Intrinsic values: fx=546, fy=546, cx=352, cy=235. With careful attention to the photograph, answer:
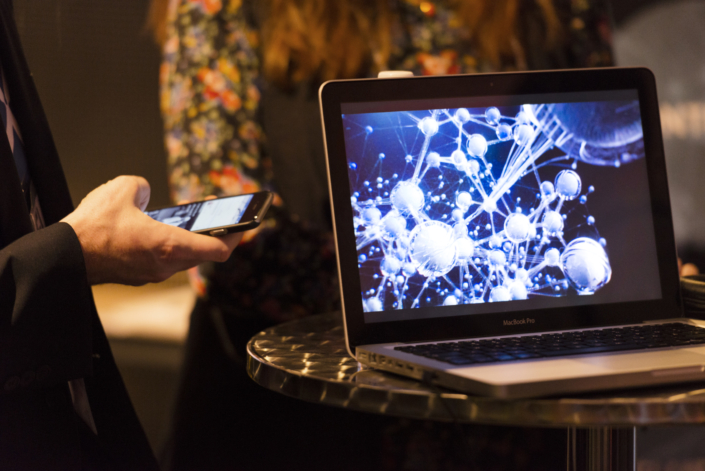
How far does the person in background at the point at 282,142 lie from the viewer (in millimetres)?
1084

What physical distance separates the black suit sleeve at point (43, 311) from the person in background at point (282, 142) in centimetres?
51

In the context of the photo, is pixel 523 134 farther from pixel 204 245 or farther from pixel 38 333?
pixel 38 333

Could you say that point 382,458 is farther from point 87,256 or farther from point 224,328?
point 87,256

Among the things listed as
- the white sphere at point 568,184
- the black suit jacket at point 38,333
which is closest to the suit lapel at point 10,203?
the black suit jacket at point 38,333

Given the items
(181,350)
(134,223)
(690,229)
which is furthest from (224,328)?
(690,229)

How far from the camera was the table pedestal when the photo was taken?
553 mm

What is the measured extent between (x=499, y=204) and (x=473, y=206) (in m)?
0.03

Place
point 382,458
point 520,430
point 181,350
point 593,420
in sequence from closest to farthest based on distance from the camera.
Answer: point 593,420, point 520,430, point 382,458, point 181,350

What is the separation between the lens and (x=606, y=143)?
66 cm

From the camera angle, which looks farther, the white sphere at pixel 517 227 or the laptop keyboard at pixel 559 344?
the white sphere at pixel 517 227

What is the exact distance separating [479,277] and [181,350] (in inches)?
37.8

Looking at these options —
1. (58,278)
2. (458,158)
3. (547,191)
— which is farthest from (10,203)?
(547,191)

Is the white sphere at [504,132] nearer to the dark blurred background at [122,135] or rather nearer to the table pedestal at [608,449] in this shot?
the table pedestal at [608,449]

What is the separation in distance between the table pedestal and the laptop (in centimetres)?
9
